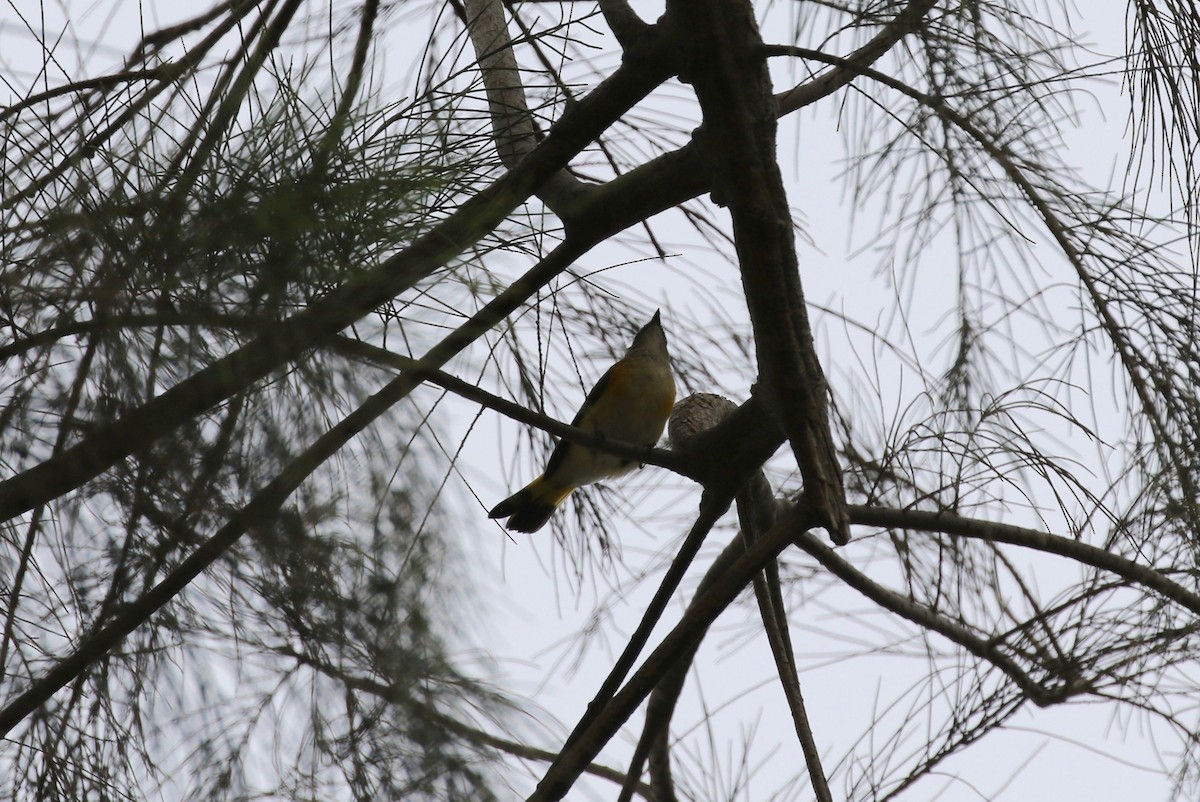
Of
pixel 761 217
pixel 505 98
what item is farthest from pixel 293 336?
pixel 505 98

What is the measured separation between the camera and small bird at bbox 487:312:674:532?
9.32ft

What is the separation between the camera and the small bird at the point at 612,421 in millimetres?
2840

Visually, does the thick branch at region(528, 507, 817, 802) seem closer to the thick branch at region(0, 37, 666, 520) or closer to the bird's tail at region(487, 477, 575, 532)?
the thick branch at region(0, 37, 666, 520)

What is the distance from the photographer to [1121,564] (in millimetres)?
1993

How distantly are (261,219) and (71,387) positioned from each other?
520 millimetres

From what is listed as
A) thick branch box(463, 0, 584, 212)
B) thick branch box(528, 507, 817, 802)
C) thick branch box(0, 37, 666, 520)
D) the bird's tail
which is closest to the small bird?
the bird's tail

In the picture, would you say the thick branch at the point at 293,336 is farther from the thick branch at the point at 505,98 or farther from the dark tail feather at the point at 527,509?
the dark tail feather at the point at 527,509

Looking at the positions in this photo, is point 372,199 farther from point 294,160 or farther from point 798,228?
point 798,228

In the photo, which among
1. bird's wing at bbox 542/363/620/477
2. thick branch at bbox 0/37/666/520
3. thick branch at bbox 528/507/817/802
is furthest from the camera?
bird's wing at bbox 542/363/620/477

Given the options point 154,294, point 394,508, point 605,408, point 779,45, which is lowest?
point 394,508

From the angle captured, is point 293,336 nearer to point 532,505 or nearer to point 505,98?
point 505,98

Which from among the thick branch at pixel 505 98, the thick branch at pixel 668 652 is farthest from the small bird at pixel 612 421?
the thick branch at pixel 668 652

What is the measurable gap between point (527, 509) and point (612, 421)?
38 cm

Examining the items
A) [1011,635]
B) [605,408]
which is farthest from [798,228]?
[1011,635]
